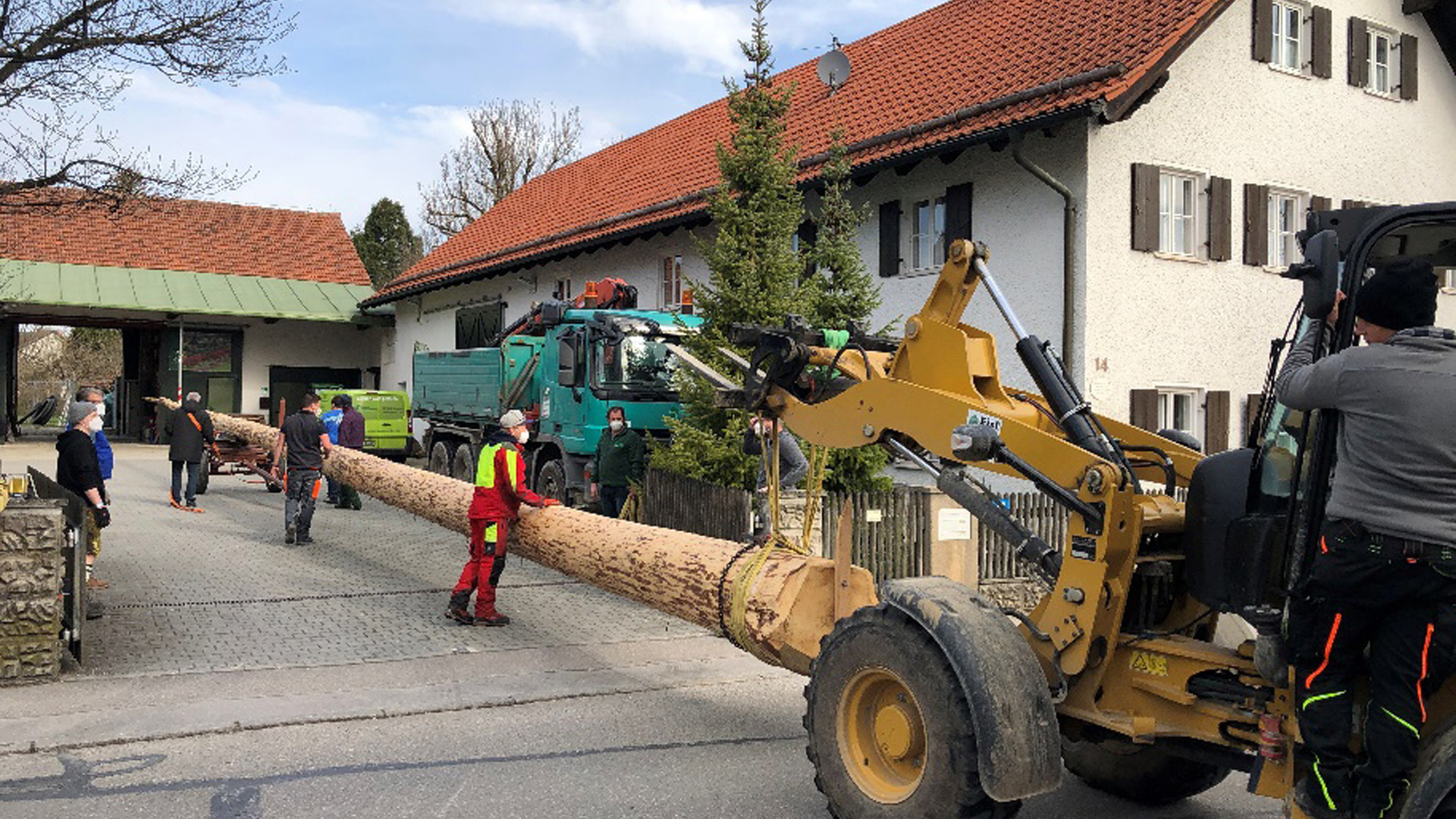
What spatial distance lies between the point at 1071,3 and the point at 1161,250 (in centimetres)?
447

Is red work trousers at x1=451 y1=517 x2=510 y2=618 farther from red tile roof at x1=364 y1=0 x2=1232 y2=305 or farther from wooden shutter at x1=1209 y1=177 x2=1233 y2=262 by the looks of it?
wooden shutter at x1=1209 y1=177 x2=1233 y2=262

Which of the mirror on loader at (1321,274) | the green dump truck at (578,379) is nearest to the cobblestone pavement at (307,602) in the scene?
the green dump truck at (578,379)

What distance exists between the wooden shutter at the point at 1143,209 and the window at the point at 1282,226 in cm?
265

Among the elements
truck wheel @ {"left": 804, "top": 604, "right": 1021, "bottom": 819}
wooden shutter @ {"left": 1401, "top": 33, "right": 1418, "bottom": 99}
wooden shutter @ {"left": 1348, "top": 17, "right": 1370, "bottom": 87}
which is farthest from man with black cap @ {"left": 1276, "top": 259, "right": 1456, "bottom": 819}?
wooden shutter @ {"left": 1401, "top": 33, "right": 1418, "bottom": 99}

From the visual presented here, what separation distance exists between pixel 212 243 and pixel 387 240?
19.1 m

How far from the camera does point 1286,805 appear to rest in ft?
12.0

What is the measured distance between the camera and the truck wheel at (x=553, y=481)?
14438mm

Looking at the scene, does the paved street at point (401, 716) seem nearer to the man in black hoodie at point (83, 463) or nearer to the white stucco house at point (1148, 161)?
the man in black hoodie at point (83, 463)

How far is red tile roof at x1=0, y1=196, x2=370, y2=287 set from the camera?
108 ft

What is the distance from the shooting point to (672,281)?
20906 mm

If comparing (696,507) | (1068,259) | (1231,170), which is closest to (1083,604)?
(696,507)

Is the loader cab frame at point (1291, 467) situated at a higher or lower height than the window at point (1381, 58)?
lower

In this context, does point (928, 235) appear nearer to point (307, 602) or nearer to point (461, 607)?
point (461, 607)

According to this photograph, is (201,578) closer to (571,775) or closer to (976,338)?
(571,775)
